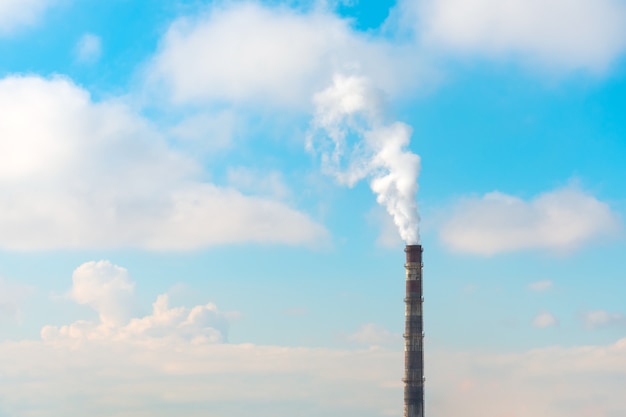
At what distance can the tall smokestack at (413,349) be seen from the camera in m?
77.7

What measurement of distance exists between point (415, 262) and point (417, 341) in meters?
7.26

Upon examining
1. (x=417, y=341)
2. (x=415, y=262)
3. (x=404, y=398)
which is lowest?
(x=404, y=398)

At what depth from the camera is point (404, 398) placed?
78.2m

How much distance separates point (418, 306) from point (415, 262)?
13.3ft

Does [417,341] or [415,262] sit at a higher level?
[415,262]

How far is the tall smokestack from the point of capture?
77.7 m

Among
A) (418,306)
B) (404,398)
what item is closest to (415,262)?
(418,306)

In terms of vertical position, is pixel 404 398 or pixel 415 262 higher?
pixel 415 262

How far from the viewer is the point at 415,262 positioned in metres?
78.8

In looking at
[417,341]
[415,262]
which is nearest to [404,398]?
[417,341]

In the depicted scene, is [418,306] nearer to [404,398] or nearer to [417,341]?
[417,341]

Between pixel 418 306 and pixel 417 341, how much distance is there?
126 inches

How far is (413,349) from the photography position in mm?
77938

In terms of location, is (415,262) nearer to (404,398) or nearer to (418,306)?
(418,306)
